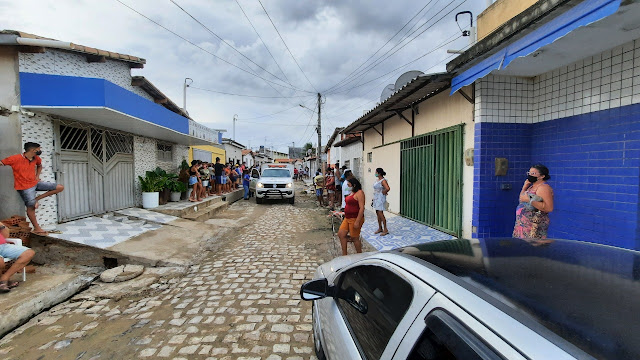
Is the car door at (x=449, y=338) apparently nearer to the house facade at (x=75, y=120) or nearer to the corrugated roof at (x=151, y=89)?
the house facade at (x=75, y=120)

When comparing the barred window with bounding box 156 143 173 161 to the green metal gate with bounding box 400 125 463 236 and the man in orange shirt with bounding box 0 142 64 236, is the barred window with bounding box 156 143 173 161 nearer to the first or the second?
the man in orange shirt with bounding box 0 142 64 236

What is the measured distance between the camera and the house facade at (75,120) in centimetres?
571

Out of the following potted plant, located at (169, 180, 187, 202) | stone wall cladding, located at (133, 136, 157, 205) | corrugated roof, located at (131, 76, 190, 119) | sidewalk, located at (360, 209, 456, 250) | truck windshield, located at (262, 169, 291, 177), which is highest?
corrugated roof, located at (131, 76, 190, 119)

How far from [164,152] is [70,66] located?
5.44m

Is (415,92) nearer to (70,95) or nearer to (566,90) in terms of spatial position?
(566,90)

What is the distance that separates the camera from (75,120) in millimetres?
7008

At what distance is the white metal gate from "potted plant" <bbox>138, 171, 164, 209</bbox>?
1.22 ft

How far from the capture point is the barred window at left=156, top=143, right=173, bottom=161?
11.6 metres

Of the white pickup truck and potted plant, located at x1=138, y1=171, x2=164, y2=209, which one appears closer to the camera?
potted plant, located at x1=138, y1=171, x2=164, y2=209

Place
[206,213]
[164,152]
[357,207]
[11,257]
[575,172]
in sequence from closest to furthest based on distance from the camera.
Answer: [11,257], [575,172], [357,207], [206,213], [164,152]

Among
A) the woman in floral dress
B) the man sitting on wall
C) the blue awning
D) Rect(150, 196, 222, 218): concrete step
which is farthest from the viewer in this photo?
Rect(150, 196, 222, 218): concrete step

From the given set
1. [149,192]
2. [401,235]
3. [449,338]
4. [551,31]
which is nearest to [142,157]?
[149,192]

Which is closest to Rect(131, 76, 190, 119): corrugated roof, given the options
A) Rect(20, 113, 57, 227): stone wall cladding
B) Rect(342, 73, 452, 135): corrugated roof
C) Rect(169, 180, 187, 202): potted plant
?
Rect(169, 180, 187, 202): potted plant

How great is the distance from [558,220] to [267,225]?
697 centimetres
